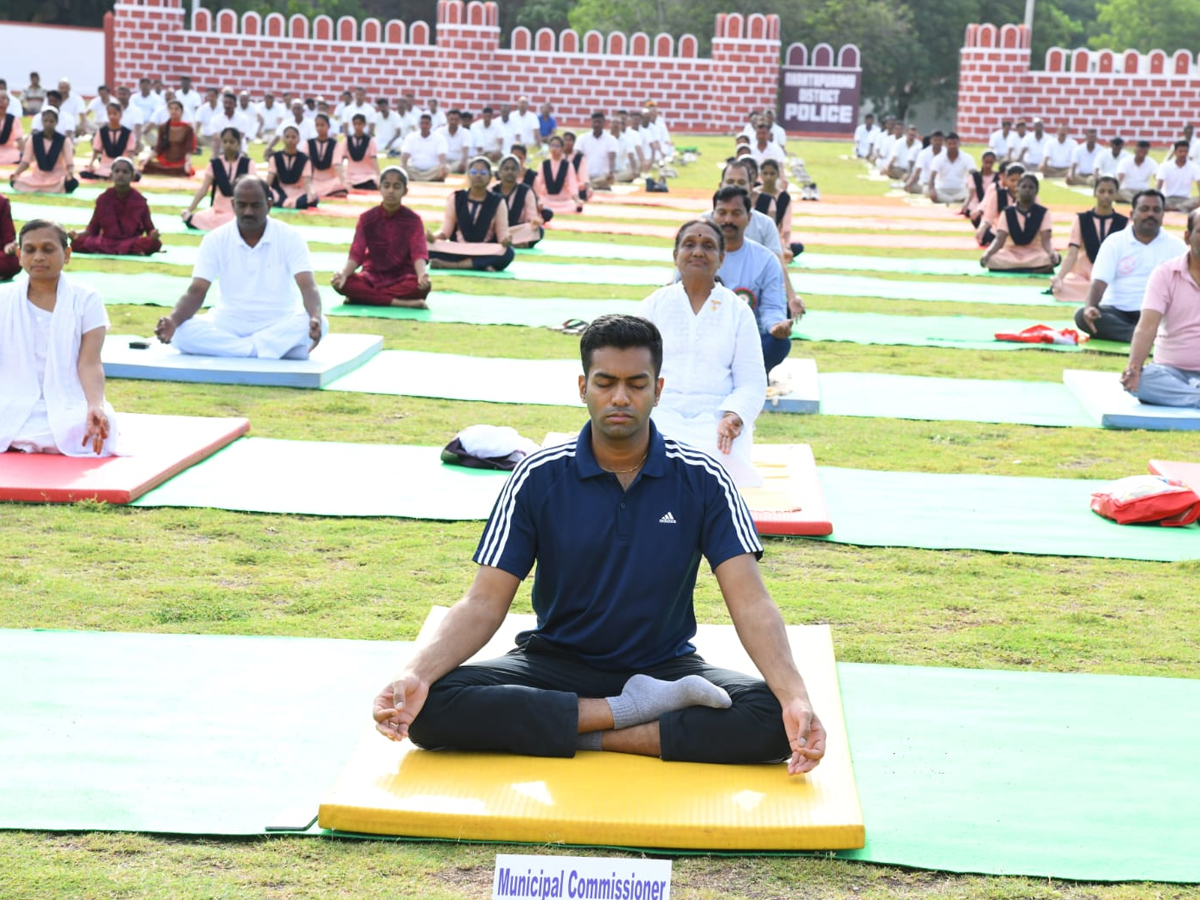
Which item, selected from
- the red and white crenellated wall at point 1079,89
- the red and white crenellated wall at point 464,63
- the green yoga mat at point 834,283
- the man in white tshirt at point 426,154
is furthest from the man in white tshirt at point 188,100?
the red and white crenellated wall at point 1079,89

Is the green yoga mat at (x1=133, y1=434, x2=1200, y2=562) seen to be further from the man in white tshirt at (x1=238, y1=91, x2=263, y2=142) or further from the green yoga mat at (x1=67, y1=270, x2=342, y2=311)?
the man in white tshirt at (x1=238, y1=91, x2=263, y2=142)

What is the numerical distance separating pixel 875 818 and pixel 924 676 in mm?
1039

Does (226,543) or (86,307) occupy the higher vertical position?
(86,307)

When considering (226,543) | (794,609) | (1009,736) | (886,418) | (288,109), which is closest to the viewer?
(1009,736)

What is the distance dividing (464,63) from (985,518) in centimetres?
3028

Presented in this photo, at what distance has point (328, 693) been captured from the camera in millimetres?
4281

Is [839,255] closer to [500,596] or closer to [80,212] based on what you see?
[80,212]

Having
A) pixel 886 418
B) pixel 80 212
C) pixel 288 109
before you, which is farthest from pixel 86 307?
pixel 288 109

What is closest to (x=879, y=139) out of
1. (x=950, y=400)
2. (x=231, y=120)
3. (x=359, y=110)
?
(x=359, y=110)

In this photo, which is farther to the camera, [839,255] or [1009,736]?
[839,255]

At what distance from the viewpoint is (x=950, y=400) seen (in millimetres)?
9117

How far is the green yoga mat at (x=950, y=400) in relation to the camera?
866 cm

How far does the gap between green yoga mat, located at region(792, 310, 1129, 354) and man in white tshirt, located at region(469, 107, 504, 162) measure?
16.1 metres

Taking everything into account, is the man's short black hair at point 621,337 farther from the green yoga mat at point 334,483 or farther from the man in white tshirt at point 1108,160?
the man in white tshirt at point 1108,160
